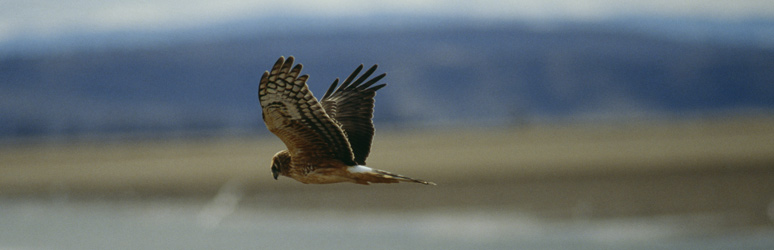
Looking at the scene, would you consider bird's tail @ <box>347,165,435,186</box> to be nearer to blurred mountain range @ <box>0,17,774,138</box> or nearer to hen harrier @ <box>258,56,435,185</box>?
hen harrier @ <box>258,56,435,185</box>

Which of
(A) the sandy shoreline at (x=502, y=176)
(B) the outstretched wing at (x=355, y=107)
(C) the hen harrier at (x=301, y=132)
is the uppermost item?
(A) the sandy shoreline at (x=502, y=176)

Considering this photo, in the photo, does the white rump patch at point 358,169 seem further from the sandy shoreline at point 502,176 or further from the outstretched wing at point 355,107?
the sandy shoreline at point 502,176

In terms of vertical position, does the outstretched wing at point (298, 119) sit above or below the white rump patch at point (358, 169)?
above

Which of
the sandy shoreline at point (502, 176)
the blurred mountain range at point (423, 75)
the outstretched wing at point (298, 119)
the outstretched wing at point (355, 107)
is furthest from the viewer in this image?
the blurred mountain range at point (423, 75)

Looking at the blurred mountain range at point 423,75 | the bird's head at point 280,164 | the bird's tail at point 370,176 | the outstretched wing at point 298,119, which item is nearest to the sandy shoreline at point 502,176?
the outstretched wing at point 298,119

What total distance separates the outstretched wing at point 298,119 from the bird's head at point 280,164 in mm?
63

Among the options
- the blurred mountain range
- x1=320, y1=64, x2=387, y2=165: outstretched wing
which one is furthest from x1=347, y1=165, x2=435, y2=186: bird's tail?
the blurred mountain range

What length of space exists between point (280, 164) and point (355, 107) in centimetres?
145

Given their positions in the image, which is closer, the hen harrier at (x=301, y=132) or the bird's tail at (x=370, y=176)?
the bird's tail at (x=370, y=176)

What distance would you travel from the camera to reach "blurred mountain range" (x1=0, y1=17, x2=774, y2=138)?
9650 cm

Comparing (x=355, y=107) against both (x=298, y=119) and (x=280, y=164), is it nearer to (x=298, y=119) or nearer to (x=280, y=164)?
(x=298, y=119)

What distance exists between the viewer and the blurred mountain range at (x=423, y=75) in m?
96.5

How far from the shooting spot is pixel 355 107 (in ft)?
16.3

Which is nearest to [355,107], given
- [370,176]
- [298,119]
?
[298,119]
